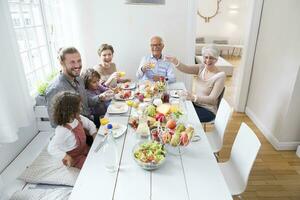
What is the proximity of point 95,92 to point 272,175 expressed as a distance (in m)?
1.96

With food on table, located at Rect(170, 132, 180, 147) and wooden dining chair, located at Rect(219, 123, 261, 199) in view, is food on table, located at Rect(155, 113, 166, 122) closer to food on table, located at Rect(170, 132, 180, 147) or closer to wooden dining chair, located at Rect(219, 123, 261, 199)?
food on table, located at Rect(170, 132, 180, 147)

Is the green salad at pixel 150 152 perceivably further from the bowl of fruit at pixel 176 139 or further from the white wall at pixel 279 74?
the white wall at pixel 279 74

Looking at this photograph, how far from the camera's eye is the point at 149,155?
4.22 ft

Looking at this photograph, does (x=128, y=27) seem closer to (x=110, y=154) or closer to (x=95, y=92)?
(x=95, y=92)

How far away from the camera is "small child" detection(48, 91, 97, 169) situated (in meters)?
1.49

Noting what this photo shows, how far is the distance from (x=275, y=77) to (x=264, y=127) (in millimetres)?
667

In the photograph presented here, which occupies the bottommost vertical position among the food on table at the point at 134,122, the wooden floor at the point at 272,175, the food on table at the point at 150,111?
the wooden floor at the point at 272,175

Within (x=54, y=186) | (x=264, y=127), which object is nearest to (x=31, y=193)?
(x=54, y=186)

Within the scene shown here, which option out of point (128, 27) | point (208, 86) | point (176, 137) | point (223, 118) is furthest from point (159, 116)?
point (128, 27)

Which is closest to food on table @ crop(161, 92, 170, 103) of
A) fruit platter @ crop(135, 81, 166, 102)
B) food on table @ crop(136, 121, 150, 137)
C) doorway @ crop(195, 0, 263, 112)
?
fruit platter @ crop(135, 81, 166, 102)

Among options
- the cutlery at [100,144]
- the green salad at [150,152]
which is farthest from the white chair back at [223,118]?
the cutlery at [100,144]

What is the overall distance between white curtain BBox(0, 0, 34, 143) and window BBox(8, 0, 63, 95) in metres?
0.55

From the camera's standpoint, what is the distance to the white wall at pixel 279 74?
2430 mm

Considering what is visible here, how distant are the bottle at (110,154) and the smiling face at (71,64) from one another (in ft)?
2.75
